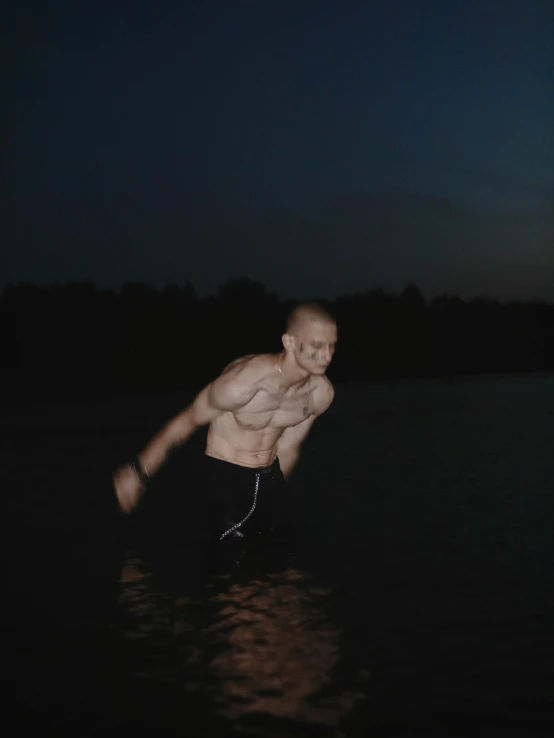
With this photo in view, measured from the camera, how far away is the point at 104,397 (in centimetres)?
3431

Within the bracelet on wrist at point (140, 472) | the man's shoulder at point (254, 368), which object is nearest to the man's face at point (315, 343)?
the man's shoulder at point (254, 368)

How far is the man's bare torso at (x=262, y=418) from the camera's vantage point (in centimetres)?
603

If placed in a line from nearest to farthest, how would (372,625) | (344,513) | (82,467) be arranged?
(372,625)
(344,513)
(82,467)

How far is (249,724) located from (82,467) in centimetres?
889

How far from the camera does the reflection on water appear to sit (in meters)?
4.03

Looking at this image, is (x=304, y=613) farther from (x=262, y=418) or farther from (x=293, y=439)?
(x=293, y=439)

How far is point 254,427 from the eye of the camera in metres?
6.30

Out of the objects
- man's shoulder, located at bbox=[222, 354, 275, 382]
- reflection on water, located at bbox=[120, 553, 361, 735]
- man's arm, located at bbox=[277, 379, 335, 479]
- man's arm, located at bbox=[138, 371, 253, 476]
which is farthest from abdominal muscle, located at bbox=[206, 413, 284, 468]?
reflection on water, located at bbox=[120, 553, 361, 735]

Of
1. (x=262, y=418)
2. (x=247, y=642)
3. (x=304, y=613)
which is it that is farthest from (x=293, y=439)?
(x=247, y=642)

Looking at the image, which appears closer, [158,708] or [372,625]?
[158,708]

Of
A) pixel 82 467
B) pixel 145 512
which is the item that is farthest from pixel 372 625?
pixel 82 467

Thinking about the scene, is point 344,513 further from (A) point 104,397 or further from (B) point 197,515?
(A) point 104,397

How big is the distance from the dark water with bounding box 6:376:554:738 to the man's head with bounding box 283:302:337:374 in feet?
4.38

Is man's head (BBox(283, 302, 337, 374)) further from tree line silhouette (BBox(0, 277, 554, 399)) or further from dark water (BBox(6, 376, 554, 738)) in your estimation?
tree line silhouette (BBox(0, 277, 554, 399))
